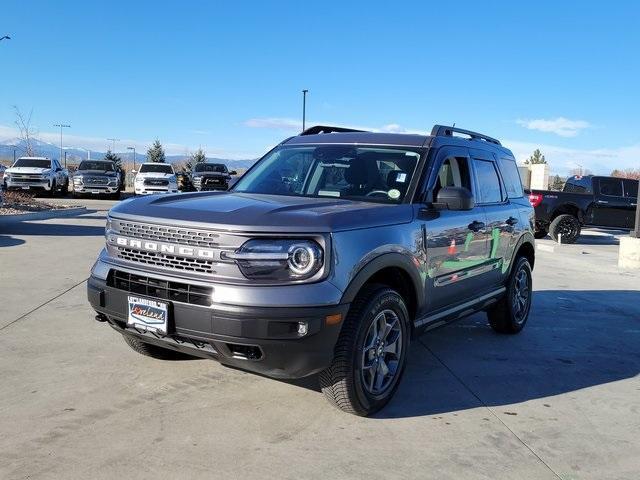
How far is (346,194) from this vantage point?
4516mm

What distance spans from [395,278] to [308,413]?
1.09 meters

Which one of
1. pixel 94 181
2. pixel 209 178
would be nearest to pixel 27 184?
pixel 94 181

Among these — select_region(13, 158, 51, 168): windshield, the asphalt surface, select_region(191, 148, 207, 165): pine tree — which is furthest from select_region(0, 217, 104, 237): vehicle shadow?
select_region(191, 148, 207, 165): pine tree

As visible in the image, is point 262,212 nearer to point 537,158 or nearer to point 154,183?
point 154,183

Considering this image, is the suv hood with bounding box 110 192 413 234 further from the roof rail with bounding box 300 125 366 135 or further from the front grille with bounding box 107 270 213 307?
the roof rail with bounding box 300 125 366 135

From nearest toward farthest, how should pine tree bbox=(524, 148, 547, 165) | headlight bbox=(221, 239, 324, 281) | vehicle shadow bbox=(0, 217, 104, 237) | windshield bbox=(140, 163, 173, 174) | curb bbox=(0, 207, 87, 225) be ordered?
headlight bbox=(221, 239, 324, 281) < vehicle shadow bbox=(0, 217, 104, 237) < curb bbox=(0, 207, 87, 225) < windshield bbox=(140, 163, 173, 174) < pine tree bbox=(524, 148, 547, 165)

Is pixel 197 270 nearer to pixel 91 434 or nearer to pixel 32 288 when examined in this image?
pixel 91 434

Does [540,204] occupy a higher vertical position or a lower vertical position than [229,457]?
higher

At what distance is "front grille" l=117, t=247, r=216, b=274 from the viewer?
3484 millimetres

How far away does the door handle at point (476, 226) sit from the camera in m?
5.00

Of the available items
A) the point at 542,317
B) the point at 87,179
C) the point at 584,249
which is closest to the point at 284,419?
the point at 542,317

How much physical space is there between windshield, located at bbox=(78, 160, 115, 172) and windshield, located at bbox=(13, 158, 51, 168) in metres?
1.49

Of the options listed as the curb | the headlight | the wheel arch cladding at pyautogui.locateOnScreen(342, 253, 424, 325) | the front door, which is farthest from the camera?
the curb

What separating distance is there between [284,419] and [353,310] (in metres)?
0.85
